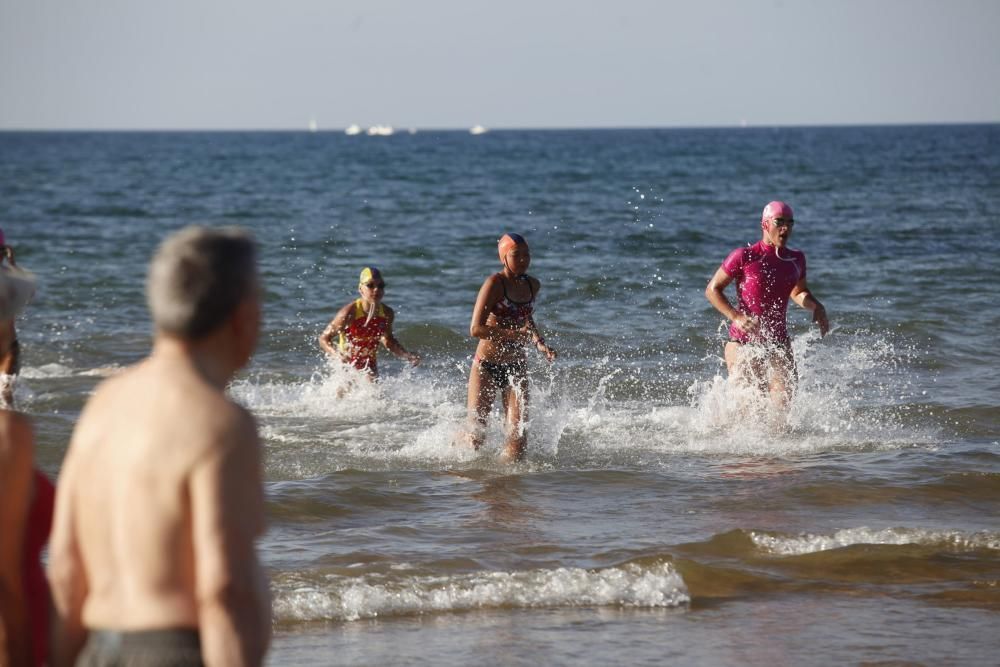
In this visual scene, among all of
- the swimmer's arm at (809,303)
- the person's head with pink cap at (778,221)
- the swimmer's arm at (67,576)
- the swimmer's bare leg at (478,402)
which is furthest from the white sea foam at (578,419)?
the swimmer's arm at (67,576)

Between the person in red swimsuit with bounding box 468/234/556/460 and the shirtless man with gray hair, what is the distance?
234 inches

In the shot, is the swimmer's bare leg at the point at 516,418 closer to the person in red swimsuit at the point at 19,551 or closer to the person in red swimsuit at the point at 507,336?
the person in red swimsuit at the point at 507,336

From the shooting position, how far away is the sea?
595 centimetres

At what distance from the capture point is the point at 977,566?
680cm

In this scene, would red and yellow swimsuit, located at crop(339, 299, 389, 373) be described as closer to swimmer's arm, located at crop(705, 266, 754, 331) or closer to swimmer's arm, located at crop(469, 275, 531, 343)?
swimmer's arm, located at crop(469, 275, 531, 343)

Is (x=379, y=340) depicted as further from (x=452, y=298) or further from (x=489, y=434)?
(x=452, y=298)

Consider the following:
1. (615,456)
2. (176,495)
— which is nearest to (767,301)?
(615,456)

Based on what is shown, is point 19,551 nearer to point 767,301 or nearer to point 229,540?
point 229,540

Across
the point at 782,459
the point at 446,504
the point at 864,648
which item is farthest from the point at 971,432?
the point at 864,648

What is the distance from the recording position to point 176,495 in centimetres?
235

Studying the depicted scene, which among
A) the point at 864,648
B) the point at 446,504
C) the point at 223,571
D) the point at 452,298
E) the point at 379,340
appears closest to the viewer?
the point at 223,571

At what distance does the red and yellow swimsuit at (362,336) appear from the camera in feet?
37.5

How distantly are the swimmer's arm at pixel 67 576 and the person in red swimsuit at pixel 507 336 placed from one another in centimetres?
591

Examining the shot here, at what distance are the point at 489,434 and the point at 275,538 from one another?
3.21 meters
